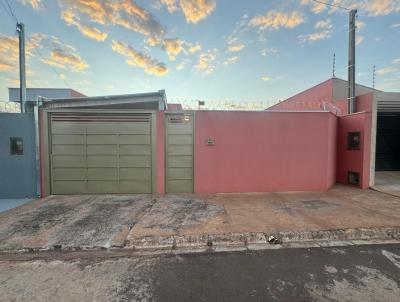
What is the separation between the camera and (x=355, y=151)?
709 centimetres

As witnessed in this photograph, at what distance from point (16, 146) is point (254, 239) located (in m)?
7.86

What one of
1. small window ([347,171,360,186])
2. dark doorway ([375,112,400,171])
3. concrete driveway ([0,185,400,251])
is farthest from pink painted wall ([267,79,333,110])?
concrete driveway ([0,185,400,251])

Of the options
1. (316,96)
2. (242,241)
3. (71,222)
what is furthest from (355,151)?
(71,222)

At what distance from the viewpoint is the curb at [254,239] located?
11.0 feet

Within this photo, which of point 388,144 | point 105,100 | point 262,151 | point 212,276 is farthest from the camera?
point 388,144

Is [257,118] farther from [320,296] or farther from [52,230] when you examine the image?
[52,230]

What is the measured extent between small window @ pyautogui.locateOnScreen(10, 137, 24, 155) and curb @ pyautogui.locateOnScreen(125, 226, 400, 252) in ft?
18.4

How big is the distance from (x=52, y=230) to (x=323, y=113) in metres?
8.51

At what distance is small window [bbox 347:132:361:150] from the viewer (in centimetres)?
698

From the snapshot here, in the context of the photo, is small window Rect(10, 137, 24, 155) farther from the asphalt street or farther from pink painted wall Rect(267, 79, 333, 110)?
pink painted wall Rect(267, 79, 333, 110)

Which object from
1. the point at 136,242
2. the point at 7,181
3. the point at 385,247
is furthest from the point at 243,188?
the point at 7,181

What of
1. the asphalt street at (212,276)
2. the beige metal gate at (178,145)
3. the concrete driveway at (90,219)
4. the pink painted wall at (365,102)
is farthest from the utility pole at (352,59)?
the concrete driveway at (90,219)

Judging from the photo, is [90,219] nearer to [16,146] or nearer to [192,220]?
[192,220]

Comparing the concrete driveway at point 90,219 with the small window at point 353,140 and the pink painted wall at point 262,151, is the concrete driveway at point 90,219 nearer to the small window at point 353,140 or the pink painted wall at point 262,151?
the pink painted wall at point 262,151
